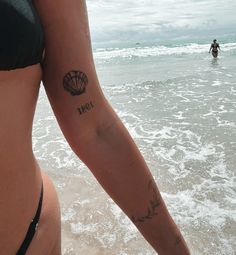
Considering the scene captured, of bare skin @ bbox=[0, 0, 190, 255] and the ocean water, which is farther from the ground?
bare skin @ bbox=[0, 0, 190, 255]

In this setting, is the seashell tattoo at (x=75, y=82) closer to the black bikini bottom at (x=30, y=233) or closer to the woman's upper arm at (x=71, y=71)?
the woman's upper arm at (x=71, y=71)

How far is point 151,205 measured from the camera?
113 centimetres

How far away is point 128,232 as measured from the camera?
3955 millimetres

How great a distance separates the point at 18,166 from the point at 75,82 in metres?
0.31

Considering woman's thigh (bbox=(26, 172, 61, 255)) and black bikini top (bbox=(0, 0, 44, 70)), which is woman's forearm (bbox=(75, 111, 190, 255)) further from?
black bikini top (bbox=(0, 0, 44, 70))

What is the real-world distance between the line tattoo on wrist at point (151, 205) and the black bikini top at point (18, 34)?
1.88 feet

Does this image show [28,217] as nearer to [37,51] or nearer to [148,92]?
[37,51]

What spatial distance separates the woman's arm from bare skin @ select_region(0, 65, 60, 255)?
0.29 ft

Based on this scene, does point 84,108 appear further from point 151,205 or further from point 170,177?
point 170,177

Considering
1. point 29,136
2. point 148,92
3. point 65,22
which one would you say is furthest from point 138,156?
point 148,92

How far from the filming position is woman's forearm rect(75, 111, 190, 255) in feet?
3.49

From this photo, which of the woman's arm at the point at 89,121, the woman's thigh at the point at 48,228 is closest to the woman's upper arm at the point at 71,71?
the woman's arm at the point at 89,121

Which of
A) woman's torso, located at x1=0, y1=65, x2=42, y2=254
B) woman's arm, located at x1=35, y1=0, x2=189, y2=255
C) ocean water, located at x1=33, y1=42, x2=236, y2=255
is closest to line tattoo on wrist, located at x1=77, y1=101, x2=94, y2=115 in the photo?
woman's arm, located at x1=35, y1=0, x2=189, y2=255

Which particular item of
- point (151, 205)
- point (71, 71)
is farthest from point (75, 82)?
point (151, 205)
